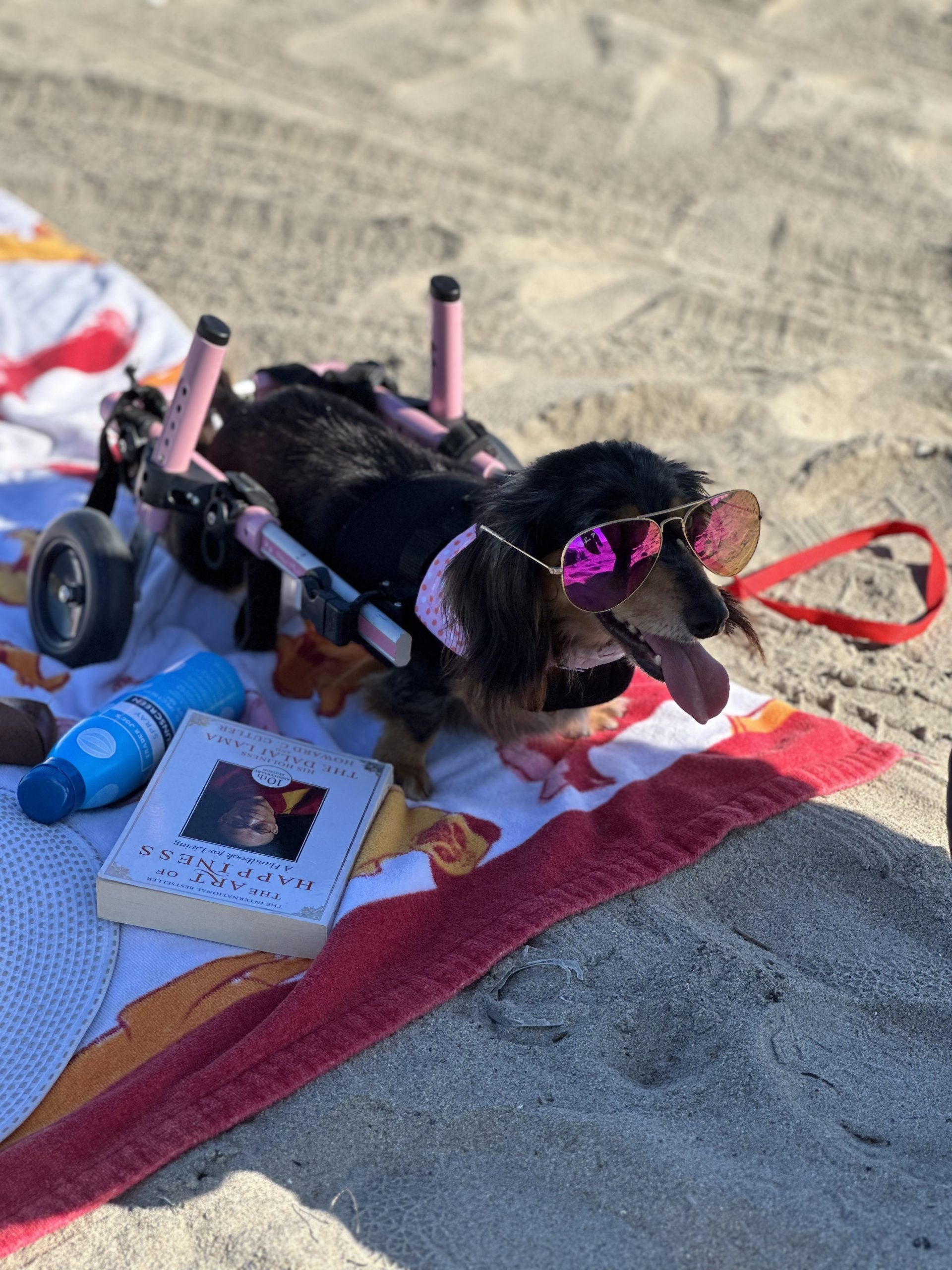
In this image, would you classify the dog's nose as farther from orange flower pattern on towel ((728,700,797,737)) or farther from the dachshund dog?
orange flower pattern on towel ((728,700,797,737))

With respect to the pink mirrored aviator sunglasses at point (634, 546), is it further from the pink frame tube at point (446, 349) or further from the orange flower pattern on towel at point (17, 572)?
the orange flower pattern on towel at point (17, 572)

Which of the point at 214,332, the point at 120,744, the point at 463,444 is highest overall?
the point at 214,332

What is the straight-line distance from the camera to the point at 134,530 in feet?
11.0

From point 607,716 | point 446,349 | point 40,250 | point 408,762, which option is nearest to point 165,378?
point 40,250

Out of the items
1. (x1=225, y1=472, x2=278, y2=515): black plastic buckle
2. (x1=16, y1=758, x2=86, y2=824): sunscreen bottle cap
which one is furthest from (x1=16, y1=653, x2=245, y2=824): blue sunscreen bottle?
(x1=225, y1=472, x2=278, y2=515): black plastic buckle

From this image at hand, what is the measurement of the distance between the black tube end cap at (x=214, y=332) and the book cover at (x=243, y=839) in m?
0.84

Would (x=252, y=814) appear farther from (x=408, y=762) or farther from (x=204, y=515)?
(x=204, y=515)

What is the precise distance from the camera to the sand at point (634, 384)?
1.91 metres

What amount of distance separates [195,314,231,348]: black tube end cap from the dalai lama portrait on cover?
3.16 ft

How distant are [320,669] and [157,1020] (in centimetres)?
115

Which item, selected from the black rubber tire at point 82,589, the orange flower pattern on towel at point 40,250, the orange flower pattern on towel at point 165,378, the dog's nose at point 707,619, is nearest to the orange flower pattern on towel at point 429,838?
the dog's nose at point 707,619

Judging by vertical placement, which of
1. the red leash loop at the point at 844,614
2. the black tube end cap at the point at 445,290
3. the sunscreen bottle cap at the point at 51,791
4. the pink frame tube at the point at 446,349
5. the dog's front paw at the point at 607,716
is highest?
the black tube end cap at the point at 445,290

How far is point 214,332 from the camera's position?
9.07 feet

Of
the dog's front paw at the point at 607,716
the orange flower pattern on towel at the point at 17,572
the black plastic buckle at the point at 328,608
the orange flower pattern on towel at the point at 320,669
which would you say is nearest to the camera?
the black plastic buckle at the point at 328,608
